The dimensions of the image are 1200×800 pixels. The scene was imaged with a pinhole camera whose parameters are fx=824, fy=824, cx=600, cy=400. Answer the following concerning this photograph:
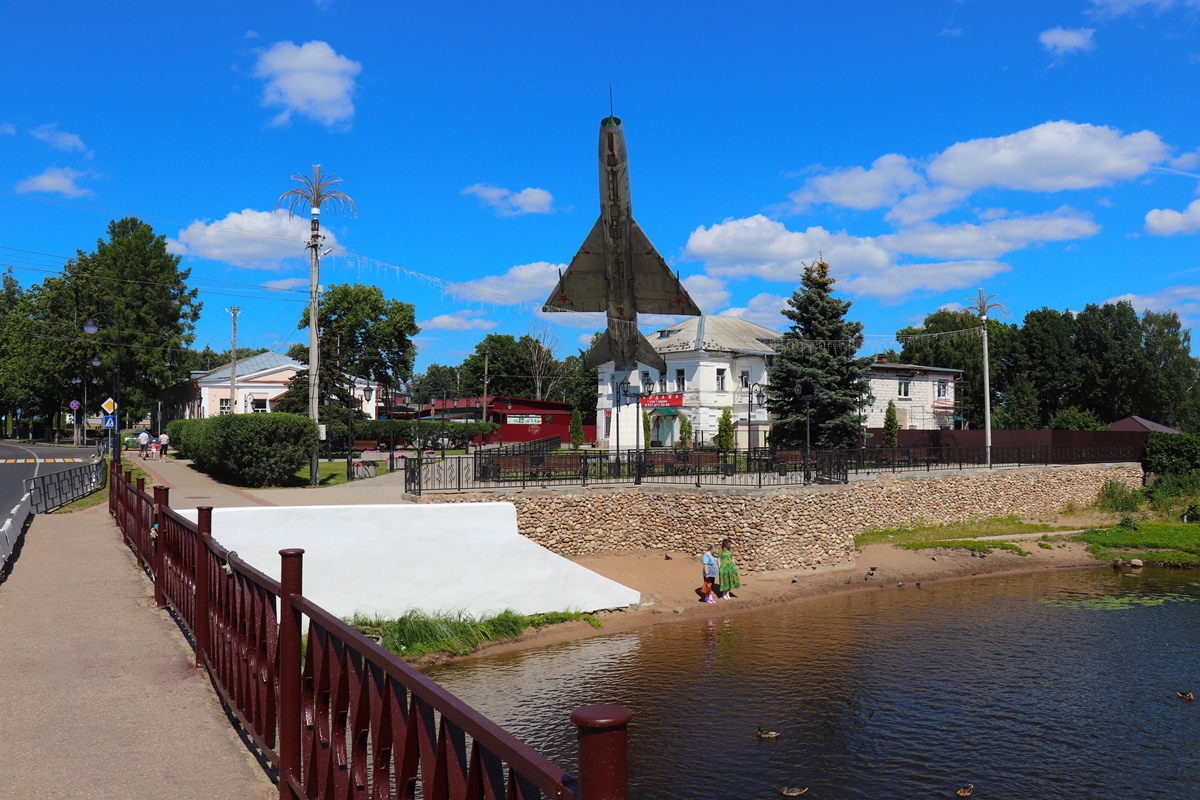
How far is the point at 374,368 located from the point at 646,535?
51.3m

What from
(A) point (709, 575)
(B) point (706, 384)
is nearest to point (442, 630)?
(A) point (709, 575)

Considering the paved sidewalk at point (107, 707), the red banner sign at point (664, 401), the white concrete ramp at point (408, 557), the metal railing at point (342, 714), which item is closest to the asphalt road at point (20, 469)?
the white concrete ramp at point (408, 557)

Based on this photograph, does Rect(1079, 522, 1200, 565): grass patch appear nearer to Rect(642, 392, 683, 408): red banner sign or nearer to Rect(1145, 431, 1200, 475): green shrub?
Rect(1145, 431, 1200, 475): green shrub

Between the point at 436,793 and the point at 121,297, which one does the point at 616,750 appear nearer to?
the point at 436,793

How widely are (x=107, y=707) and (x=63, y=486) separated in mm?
22501

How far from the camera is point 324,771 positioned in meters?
4.24

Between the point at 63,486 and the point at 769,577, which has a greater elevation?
the point at 63,486

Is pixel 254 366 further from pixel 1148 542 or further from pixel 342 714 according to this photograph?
pixel 342 714

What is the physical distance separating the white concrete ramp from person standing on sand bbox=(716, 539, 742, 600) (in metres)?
5.04

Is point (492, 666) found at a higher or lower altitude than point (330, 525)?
lower

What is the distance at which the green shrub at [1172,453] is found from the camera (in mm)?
45781

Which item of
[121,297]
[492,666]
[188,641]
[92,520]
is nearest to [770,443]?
[492,666]

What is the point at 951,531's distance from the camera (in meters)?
36.8

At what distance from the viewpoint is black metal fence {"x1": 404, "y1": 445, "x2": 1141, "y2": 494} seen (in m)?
27.6
